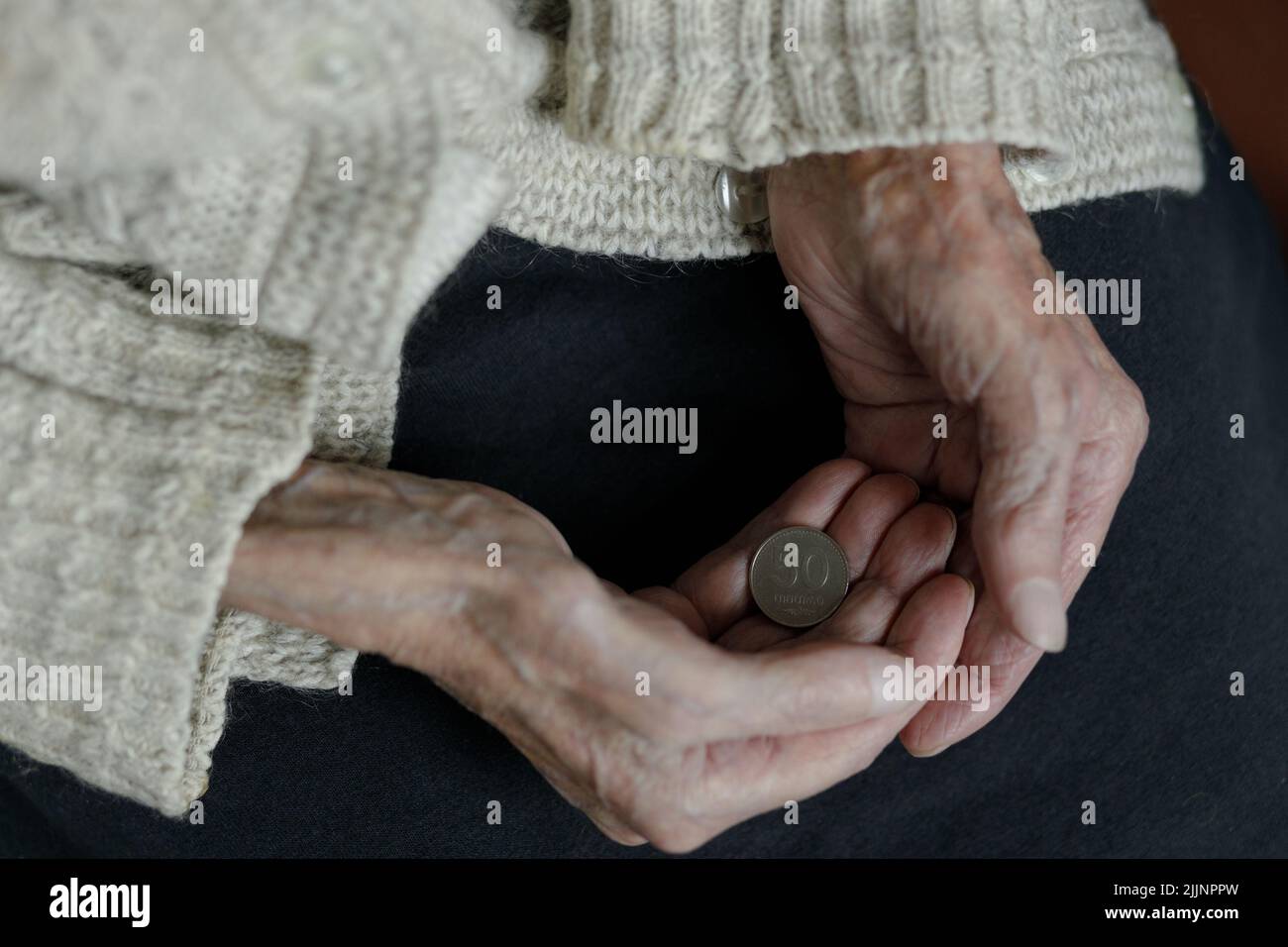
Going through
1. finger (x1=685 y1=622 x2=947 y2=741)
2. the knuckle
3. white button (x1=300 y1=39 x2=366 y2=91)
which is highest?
white button (x1=300 y1=39 x2=366 y2=91)

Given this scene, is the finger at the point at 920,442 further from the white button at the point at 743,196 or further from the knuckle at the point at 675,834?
the knuckle at the point at 675,834

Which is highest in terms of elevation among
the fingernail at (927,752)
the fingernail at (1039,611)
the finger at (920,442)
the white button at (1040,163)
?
the white button at (1040,163)

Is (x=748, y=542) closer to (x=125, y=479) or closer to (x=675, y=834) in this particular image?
(x=675, y=834)

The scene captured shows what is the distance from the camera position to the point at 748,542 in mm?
792

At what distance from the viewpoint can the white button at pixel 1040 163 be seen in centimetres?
75

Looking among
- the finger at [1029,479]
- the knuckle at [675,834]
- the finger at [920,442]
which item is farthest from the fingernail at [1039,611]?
the knuckle at [675,834]

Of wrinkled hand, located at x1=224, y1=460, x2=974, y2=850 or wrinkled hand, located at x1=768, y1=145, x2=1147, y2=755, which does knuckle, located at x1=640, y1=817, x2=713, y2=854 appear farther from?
wrinkled hand, located at x1=768, y1=145, x2=1147, y2=755

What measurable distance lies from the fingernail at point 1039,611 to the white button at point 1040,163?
0.96ft

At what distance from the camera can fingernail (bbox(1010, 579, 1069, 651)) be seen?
670 millimetres

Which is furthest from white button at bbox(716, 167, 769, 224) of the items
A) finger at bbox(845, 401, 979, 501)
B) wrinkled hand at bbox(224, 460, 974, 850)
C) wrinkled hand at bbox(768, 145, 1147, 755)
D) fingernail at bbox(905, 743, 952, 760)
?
fingernail at bbox(905, 743, 952, 760)

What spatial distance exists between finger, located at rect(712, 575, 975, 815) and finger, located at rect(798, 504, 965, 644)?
0.02 m

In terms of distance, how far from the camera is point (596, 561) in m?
0.81

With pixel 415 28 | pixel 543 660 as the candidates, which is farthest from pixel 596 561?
pixel 415 28

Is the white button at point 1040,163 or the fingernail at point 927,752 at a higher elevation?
the white button at point 1040,163
